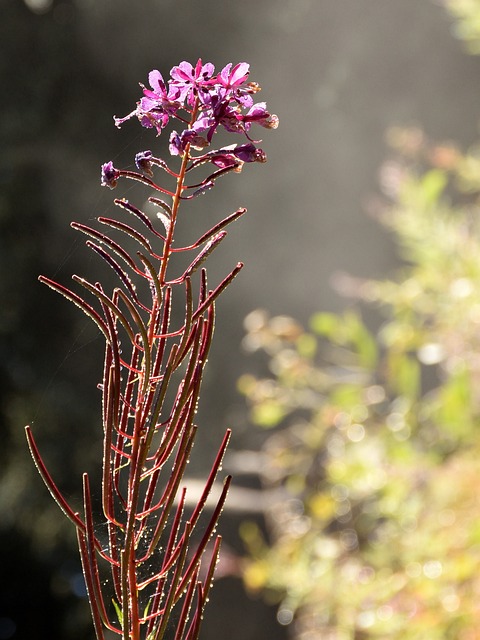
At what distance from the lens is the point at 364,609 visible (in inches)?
42.9

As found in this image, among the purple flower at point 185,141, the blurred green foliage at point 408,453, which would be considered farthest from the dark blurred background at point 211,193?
the purple flower at point 185,141

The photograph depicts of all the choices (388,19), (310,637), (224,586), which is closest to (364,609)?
(310,637)

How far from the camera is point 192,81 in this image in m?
0.30

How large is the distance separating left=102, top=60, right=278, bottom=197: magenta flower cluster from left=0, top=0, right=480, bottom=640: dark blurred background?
44cm

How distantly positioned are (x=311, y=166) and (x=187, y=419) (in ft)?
6.96

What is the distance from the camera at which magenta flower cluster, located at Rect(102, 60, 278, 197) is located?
284mm

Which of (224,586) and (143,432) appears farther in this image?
(224,586)

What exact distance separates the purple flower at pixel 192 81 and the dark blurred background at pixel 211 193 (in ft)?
1.46

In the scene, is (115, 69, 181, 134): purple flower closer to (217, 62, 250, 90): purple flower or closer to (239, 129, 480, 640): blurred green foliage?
(217, 62, 250, 90): purple flower

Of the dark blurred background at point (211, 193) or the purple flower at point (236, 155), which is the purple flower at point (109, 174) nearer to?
the purple flower at point (236, 155)

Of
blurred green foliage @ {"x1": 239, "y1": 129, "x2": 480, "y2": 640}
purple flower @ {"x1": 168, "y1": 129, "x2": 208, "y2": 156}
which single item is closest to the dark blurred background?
blurred green foliage @ {"x1": 239, "y1": 129, "x2": 480, "y2": 640}

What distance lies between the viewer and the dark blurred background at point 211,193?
151 cm

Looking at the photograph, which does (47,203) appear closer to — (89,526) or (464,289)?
(464,289)

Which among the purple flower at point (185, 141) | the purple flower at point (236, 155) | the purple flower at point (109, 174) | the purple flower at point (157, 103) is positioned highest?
the purple flower at point (157, 103)
